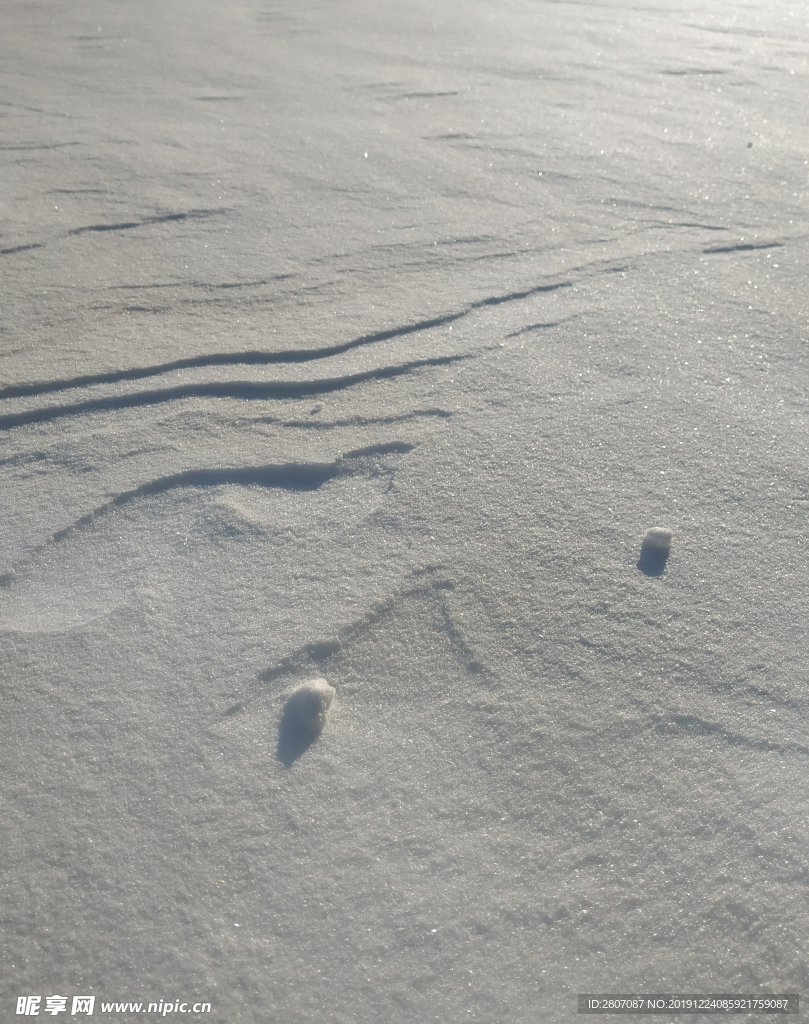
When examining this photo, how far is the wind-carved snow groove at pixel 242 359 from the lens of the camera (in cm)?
170

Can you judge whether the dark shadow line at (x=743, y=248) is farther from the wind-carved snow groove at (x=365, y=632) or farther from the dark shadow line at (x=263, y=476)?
the wind-carved snow groove at (x=365, y=632)

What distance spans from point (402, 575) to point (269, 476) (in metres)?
0.38

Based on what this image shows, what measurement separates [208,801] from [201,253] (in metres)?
1.63

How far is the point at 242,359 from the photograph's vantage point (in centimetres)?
179

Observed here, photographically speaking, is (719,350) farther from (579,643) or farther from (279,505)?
(279,505)

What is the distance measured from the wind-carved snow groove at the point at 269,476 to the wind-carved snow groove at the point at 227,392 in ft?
0.79

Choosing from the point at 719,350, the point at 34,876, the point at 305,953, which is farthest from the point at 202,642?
the point at 719,350

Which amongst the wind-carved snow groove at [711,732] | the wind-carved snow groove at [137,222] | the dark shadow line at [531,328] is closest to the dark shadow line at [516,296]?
the dark shadow line at [531,328]

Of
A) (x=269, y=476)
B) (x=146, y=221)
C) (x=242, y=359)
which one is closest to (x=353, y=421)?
(x=269, y=476)

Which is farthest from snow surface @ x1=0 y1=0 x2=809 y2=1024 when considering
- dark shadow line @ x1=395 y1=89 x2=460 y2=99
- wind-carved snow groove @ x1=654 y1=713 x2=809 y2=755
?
dark shadow line @ x1=395 y1=89 x2=460 y2=99

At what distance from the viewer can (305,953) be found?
89 cm

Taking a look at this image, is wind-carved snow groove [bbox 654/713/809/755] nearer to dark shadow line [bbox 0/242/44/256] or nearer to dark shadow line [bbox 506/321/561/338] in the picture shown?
dark shadow line [bbox 506/321/561/338]

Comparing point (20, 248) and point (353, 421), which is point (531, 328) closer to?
point (353, 421)

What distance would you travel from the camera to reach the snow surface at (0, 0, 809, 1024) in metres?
0.92
